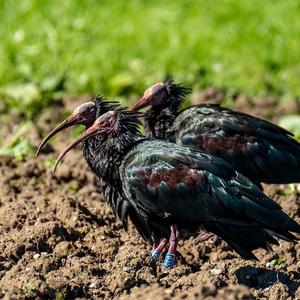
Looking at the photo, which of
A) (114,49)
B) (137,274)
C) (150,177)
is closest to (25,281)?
(137,274)

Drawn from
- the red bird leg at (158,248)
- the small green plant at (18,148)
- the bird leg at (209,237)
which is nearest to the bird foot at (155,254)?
the red bird leg at (158,248)

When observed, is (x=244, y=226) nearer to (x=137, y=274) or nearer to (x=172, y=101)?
(x=137, y=274)

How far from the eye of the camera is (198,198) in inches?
326

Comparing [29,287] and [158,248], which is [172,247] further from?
[29,287]

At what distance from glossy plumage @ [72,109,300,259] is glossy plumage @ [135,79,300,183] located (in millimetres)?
974

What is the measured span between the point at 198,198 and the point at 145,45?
636cm

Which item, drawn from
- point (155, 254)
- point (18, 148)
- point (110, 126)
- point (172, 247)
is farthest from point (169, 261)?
point (18, 148)

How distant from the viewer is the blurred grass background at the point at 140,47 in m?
13.4

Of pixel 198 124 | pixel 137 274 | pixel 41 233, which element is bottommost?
pixel 137 274

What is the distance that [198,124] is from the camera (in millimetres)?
9578

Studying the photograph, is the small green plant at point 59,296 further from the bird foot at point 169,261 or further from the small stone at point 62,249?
the bird foot at point 169,261

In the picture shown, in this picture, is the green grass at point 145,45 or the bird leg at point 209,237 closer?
the bird leg at point 209,237

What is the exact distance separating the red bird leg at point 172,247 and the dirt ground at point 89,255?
99mm

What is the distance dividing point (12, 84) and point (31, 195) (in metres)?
3.66
